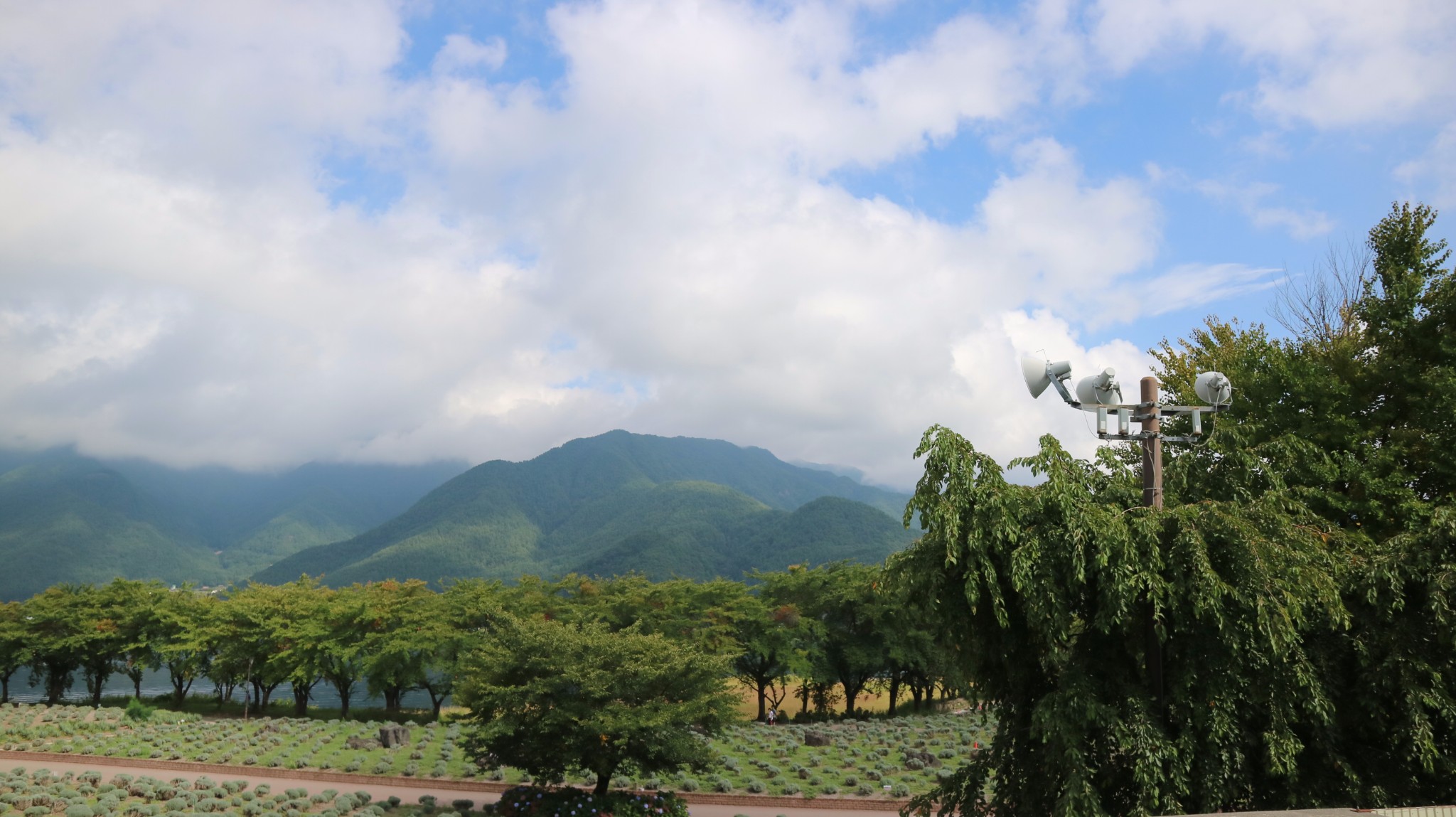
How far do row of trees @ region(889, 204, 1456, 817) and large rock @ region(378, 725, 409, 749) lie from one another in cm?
2255

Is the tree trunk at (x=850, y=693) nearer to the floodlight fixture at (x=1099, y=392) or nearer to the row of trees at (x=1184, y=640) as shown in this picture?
the row of trees at (x=1184, y=640)

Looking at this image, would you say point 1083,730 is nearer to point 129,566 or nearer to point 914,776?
point 914,776

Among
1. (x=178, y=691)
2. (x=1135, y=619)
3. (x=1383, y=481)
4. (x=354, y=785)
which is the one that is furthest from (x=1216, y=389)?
(x=178, y=691)

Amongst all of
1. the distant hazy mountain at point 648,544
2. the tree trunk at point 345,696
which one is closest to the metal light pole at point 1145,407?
the tree trunk at point 345,696

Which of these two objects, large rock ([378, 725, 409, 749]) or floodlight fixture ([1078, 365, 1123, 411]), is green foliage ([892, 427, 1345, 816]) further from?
large rock ([378, 725, 409, 749])

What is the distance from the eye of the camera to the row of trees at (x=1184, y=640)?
359 inches

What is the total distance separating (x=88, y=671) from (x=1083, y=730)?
160ft

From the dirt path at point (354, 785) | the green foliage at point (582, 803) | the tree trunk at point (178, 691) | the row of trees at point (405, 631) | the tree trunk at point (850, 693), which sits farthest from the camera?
the tree trunk at point (178, 691)

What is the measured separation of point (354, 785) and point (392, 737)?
5.97 meters

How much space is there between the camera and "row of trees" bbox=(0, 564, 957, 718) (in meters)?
36.4

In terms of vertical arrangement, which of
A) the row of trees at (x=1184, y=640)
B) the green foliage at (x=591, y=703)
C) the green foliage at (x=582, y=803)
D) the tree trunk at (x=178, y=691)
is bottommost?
the tree trunk at (x=178, y=691)

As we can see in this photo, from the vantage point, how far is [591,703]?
17375 millimetres

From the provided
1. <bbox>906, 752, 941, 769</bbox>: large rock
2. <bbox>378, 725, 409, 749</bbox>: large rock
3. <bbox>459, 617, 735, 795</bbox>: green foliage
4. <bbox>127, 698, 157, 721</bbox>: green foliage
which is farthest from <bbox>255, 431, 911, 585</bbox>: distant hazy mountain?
<bbox>459, 617, 735, 795</bbox>: green foliage

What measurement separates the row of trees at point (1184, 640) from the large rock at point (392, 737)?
22546 mm
